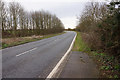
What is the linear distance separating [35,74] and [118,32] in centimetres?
396

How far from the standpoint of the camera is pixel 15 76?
4527mm

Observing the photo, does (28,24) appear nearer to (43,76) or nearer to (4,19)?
(4,19)

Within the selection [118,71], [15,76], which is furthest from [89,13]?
[15,76]

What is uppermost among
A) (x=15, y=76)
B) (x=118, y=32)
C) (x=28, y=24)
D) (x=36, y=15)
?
(x=36, y=15)

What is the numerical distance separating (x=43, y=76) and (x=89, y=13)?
16.0 m

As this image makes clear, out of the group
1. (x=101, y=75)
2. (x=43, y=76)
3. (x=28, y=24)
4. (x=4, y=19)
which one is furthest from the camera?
(x=28, y=24)

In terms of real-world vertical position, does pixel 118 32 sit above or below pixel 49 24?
below

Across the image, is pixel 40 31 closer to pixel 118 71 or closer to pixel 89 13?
pixel 89 13

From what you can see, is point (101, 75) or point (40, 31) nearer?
point (101, 75)

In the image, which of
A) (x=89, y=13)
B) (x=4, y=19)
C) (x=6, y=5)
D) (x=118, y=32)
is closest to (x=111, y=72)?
(x=118, y=32)

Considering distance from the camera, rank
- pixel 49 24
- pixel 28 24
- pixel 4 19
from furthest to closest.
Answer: pixel 49 24 < pixel 28 24 < pixel 4 19

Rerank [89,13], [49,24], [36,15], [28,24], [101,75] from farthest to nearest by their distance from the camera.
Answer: [49,24]
[36,15]
[28,24]
[89,13]
[101,75]

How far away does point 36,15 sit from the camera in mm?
39062

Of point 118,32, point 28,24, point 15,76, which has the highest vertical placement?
point 28,24
